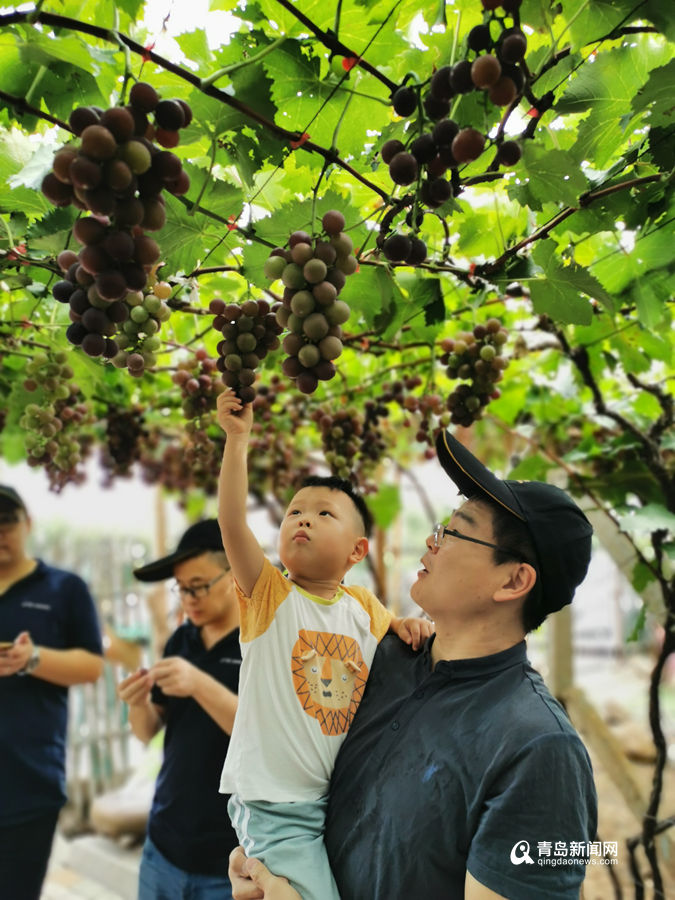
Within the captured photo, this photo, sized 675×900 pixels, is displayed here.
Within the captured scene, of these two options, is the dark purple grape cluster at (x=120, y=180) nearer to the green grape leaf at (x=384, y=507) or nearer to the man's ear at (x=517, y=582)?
the man's ear at (x=517, y=582)

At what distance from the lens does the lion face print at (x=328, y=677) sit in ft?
4.66

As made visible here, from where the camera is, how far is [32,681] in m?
2.50

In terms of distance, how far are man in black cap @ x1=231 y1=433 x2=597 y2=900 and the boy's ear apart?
0.22 m

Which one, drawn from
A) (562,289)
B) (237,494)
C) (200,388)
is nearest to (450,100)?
(562,289)

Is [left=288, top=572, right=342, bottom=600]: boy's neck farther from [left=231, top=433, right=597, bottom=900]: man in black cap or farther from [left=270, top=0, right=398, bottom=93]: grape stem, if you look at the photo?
[left=270, top=0, right=398, bottom=93]: grape stem

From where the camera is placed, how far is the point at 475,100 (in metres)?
1.04

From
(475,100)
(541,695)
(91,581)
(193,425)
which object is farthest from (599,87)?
(91,581)

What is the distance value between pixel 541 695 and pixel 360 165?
1.03 m

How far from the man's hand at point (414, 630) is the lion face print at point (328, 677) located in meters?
0.12

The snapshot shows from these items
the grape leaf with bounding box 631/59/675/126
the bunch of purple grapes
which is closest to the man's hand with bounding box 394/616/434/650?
the bunch of purple grapes

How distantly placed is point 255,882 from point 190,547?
118 cm

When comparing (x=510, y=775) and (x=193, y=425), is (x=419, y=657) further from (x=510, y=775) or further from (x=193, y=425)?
(x=193, y=425)

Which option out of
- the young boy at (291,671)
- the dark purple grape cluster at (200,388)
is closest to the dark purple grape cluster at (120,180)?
the young boy at (291,671)

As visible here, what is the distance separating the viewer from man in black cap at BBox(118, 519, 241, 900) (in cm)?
196
